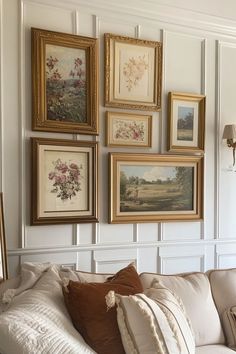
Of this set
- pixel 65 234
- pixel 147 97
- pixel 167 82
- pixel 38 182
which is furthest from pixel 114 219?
pixel 167 82

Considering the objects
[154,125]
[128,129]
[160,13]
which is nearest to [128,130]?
[128,129]

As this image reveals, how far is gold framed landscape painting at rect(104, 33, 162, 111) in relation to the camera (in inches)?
120

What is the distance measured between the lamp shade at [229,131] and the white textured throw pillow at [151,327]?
185cm

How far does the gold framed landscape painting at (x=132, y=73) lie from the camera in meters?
3.06

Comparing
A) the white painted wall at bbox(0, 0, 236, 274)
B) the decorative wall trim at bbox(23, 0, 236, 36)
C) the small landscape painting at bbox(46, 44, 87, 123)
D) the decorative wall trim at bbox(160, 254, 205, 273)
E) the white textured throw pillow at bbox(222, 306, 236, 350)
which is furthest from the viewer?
the decorative wall trim at bbox(160, 254, 205, 273)

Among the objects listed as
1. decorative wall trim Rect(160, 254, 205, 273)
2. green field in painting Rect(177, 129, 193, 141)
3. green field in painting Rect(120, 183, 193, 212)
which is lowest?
decorative wall trim Rect(160, 254, 205, 273)

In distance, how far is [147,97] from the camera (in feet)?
10.5

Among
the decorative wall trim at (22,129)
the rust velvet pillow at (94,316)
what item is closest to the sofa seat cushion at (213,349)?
the rust velvet pillow at (94,316)

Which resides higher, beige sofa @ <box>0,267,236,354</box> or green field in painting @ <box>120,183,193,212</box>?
green field in painting @ <box>120,183,193,212</box>

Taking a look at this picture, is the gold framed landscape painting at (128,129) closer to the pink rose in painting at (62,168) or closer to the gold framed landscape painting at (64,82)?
the gold framed landscape painting at (64,82)

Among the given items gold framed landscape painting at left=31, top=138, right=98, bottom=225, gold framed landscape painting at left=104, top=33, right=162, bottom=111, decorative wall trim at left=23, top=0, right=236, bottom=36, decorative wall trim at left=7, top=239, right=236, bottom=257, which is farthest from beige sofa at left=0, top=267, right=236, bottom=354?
decorative wall trim at left=23, top=0, right=236, bottom=36

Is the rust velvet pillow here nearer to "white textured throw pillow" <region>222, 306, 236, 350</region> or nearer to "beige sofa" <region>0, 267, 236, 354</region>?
"beige sofa" <region>0, 267, 236, 354</region>

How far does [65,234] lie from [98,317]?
3.80 feet

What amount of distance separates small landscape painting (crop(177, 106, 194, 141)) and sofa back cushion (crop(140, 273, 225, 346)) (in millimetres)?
1362
